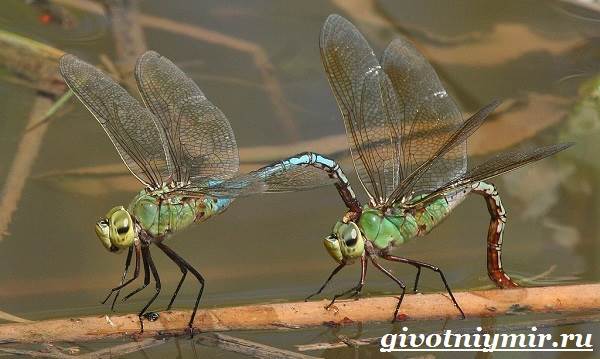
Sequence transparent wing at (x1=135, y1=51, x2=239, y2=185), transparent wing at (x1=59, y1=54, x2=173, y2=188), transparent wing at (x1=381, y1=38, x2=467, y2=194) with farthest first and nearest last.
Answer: transparent wing at (x1=381, y1=38, x2=467, y2=194) → transparent wing at (x1=135, y1=51, x2=239, y2=185) → transparent wing at (x1=59, y1=54, x2=173, y2=188)

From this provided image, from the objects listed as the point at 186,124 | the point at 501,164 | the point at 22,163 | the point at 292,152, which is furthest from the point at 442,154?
the point at 22,163

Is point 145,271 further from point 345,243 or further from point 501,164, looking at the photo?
point 501,164

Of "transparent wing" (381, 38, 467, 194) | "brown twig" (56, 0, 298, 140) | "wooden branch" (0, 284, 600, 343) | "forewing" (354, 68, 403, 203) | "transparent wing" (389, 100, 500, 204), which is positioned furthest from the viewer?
"brown twig" (56, 0, 298, 140)

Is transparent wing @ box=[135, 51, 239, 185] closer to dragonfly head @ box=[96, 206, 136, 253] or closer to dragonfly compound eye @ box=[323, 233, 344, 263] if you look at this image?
dragonfly head @ box=[96, 206, 136, 253]

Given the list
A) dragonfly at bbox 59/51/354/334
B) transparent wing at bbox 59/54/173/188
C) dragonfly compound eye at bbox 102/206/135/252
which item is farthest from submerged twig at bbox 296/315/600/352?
transparent wing at bbox 59/54/173/188

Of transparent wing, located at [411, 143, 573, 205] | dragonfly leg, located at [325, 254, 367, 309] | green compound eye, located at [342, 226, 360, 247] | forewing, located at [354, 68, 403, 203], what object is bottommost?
→ dragonfly leg, located at [325, 254, 367, 309]
